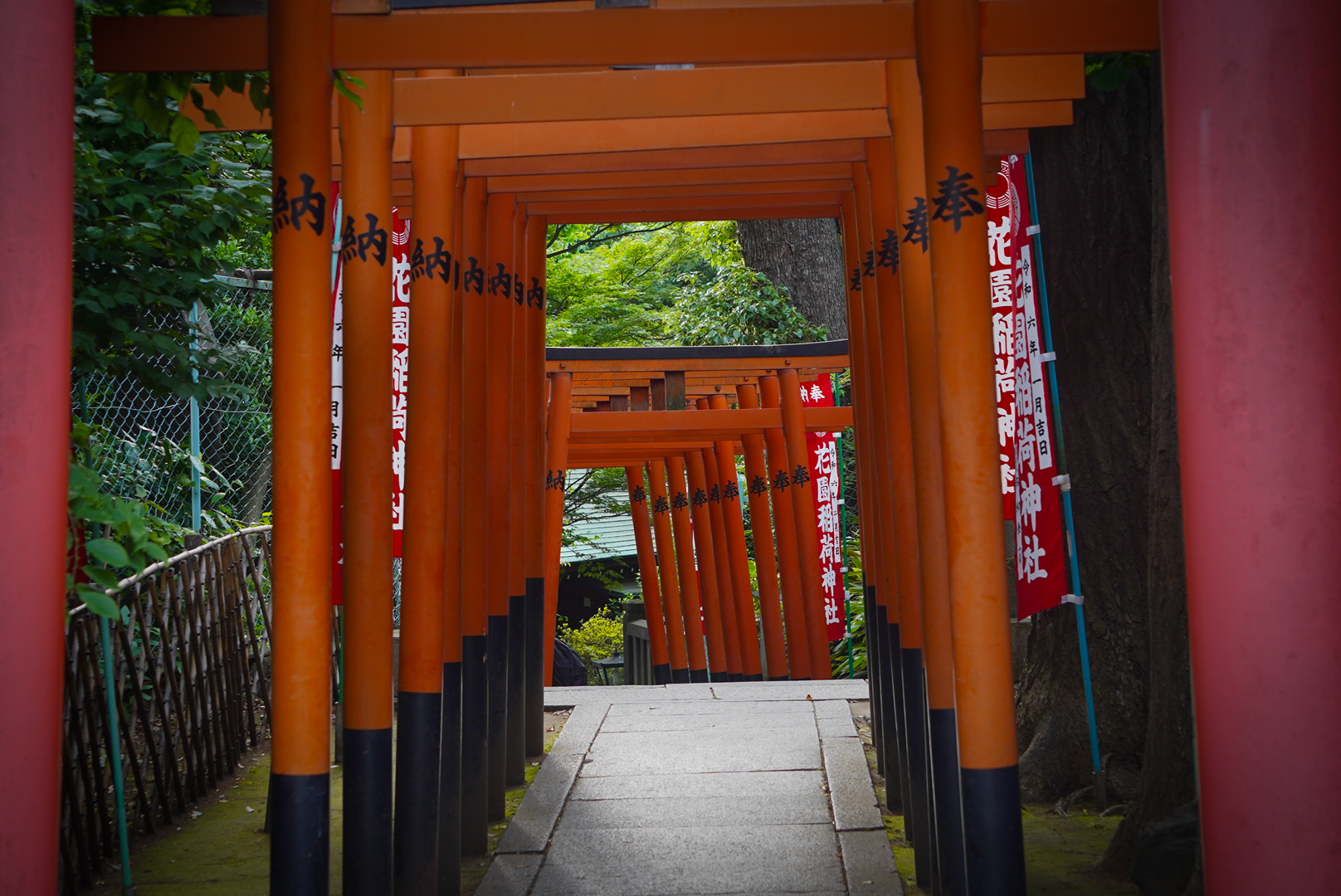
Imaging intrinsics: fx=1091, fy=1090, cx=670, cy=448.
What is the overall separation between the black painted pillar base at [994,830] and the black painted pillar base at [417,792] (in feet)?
7.07

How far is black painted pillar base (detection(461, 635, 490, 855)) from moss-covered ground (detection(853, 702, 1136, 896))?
79.6 inches

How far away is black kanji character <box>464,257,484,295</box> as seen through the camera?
5.44 metres

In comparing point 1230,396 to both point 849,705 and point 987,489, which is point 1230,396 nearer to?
point 987,489

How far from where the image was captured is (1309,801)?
6.14 feet

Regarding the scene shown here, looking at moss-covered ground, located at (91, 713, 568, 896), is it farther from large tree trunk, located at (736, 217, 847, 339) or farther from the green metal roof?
the green metal roof

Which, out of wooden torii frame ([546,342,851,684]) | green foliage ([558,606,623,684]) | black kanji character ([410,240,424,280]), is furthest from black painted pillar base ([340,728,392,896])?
green foliage ([558,606,623,684])

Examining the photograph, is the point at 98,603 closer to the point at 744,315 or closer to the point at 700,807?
the point at 700,807

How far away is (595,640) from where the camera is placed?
18891mm

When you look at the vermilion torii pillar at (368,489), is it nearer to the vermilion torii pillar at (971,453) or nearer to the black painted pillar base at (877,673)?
the vermilion torii pillar at (971,453)

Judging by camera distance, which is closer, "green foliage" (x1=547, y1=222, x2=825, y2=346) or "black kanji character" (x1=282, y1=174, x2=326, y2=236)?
"black kanji character" (x1=282, y1=174, x2=326, y2=236)

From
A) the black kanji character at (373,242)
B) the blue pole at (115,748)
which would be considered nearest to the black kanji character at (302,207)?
the black kanji character at (373,242)

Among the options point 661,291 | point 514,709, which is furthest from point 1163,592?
point 661,291

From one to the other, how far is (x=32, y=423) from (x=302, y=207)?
155cm

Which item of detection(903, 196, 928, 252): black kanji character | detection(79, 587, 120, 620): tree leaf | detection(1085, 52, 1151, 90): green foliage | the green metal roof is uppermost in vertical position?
detection(1085, 52, 1151, 90): green foliage
